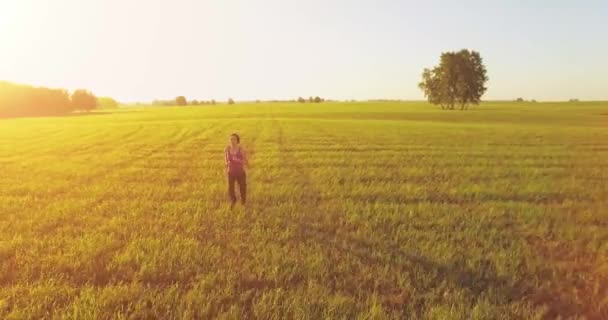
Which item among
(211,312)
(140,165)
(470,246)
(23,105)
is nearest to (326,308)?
(211,312)

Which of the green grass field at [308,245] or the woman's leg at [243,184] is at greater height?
the woman's leg at [243,184]

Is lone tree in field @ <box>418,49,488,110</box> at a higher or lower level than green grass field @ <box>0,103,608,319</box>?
higher

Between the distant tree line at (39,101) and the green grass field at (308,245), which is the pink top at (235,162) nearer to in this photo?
the green grass field at (308,245)

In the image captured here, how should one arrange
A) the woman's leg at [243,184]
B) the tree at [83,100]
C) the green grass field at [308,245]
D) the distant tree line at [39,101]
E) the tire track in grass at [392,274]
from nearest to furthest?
1. the green grass field at [308,245]
2. the tire track in grass at [392,274]
3. the woman's leg at [243,184]
4. the distant tree line at [39,101]
5. the tree at [83,100]

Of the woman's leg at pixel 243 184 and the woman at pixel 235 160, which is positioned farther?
the woman's leg at pixel 243 184

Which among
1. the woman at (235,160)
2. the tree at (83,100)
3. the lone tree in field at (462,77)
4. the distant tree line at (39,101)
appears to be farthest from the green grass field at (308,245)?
the tree at (83,100)

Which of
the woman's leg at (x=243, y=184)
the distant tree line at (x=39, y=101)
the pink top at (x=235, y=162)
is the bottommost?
the woman's leg at (x=243, y=184)

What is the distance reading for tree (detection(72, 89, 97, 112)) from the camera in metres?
130

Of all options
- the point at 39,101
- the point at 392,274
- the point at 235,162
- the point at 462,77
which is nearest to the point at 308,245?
the point at 392,274

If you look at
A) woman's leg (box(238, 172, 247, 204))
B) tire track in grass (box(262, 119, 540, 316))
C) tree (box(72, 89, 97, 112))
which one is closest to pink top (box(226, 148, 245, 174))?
woman's leg (box(238, 172, 247, 204))

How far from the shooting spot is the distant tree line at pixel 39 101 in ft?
360

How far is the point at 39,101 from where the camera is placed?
4614 inches

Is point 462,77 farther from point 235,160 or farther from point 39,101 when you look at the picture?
point 39,101

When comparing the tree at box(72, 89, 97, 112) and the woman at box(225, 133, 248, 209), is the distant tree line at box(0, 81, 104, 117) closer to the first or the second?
the tree at box(72, 89, 97, 112)
